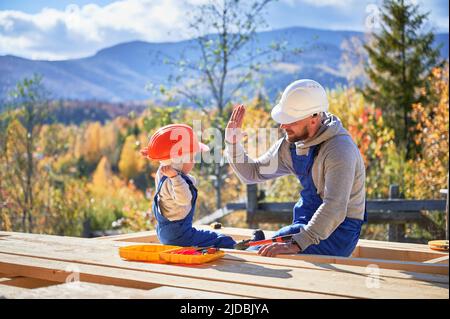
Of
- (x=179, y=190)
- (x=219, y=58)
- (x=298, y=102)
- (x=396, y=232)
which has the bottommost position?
(x=396, y=232)

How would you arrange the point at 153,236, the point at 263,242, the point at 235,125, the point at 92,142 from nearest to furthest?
the point at 263,242 < the point at 235,125 < the point at 153,236 < the point at 92,142

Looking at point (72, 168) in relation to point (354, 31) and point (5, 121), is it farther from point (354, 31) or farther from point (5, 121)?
point (354, 31)

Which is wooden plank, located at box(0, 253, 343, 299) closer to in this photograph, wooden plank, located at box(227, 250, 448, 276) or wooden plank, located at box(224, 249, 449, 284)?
wooden plank, located at box(224, 249, 449, 284)

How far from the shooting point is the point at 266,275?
2.25m

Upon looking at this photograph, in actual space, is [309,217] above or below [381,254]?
above

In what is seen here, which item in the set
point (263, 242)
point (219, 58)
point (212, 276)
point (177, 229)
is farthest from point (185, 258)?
point (219, 58)

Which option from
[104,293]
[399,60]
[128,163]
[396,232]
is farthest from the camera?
[399,60]

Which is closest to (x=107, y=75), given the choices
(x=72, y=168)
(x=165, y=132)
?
(x=72, y=168)

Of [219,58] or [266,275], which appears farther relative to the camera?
[219,58]

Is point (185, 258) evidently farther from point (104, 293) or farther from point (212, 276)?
point (104, 293)

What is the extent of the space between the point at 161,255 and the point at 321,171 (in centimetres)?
98

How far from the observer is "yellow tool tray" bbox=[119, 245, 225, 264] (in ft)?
8.15

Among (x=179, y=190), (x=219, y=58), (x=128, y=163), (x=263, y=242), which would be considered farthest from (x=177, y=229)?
(x=128, y=163)

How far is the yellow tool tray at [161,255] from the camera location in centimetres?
248
